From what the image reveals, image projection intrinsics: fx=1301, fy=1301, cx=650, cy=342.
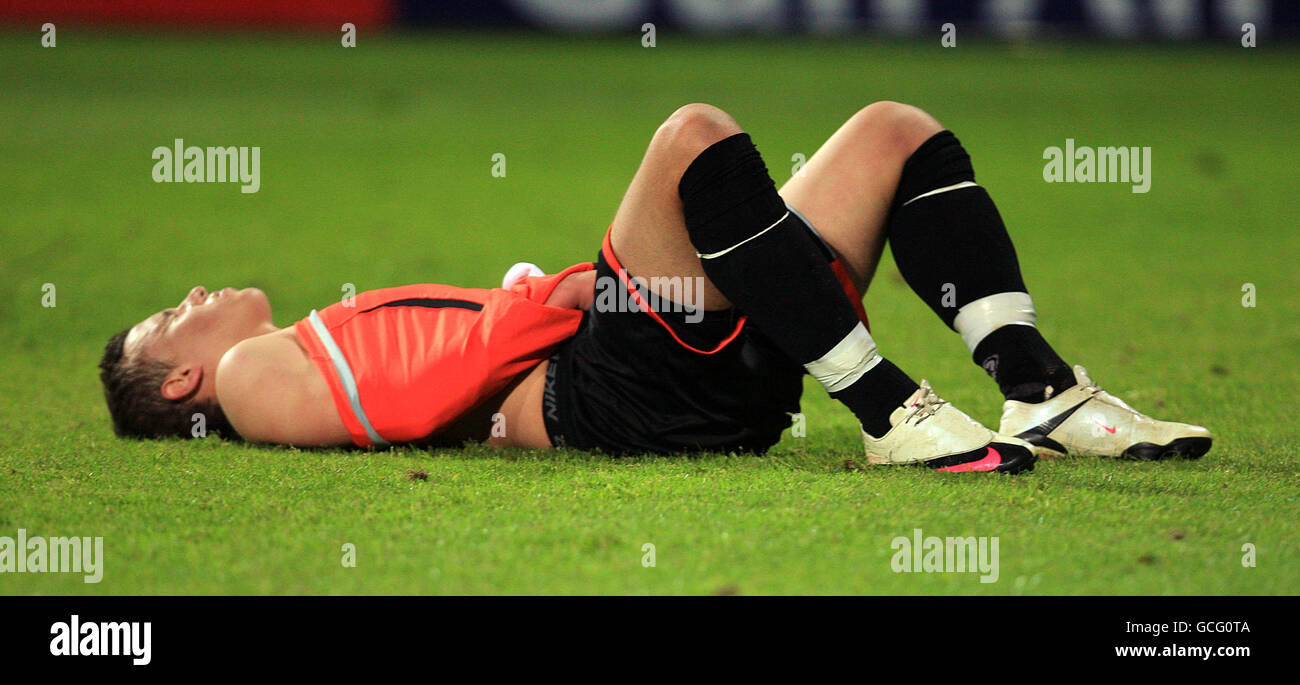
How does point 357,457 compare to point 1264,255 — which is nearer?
point 357,457

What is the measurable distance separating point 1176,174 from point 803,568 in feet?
19.3

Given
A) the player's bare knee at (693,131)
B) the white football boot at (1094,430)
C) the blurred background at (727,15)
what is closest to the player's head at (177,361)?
the player's bare knee at (693,131)

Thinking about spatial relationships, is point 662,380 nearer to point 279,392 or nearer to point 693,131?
point 693,131

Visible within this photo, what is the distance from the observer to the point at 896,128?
2.34 metres

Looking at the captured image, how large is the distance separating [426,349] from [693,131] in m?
0.60

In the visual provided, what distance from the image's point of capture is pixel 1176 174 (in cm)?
690

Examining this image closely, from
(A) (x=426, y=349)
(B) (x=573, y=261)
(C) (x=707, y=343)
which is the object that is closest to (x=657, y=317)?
(C) (x=707, y=343)

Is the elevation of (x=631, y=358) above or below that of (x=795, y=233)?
below

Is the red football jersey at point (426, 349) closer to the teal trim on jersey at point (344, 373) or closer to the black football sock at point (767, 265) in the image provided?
the teal trim on jersey at point (344, 373)

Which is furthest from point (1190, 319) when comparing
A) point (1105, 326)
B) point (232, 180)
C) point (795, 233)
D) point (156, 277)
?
point (232, 180)

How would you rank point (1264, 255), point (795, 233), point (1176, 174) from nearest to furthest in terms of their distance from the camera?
point (795, 233)
point (1264, 255)
point (1176, 174)

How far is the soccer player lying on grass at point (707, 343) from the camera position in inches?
82.3

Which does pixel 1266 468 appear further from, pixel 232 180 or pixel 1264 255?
pixel 232 180
